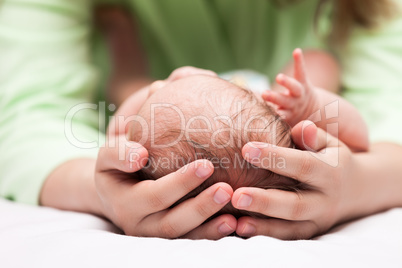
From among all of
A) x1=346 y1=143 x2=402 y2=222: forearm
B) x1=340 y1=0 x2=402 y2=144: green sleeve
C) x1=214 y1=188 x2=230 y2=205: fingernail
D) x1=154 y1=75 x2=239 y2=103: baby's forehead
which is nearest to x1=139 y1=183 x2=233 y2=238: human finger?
x1=214 y1=188 x2=230 y2=205: fingernail

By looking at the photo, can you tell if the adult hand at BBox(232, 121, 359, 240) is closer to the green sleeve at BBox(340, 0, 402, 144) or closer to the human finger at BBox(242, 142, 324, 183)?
the human finger at BBox(242, 142, 324, 183)

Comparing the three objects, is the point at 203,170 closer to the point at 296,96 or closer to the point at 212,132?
the point at 212,132

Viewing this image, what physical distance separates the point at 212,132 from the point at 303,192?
14cm

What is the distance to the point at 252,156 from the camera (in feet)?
1.59

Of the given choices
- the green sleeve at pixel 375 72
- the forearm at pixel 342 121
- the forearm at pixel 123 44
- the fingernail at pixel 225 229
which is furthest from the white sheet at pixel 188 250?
the forearm at pixel 123 44

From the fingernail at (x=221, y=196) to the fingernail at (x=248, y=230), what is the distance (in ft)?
0.19

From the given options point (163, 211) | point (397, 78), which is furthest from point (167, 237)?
point (397, 78)

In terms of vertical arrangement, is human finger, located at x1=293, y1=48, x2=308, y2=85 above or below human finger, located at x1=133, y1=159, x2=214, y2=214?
above

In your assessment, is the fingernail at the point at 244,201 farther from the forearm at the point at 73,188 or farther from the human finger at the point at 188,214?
the forearm at the point at 73,188

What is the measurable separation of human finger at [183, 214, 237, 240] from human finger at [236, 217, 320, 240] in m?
0.01

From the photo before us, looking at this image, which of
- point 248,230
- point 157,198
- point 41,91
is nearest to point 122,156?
point 157,198

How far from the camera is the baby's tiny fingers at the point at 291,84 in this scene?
24.9 inches

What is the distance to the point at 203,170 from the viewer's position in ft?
1.58

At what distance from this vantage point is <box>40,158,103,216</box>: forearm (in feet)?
2.22
